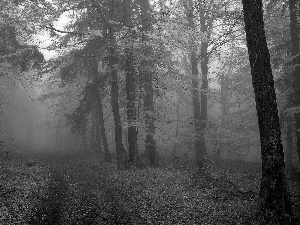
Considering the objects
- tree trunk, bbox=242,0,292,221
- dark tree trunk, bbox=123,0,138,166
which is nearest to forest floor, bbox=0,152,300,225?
tree trunk, bbox=242,0,292,221

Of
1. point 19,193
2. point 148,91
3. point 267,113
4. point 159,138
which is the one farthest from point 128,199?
point 148,91

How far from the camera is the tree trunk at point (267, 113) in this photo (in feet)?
23.0

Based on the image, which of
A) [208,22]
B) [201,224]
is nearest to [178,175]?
[201,224]

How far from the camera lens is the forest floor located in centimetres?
780

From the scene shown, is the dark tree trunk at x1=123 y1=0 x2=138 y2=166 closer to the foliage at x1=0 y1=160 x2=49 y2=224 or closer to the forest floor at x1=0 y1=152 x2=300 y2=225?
the forest floor at x1=0 y1=152 x2=300 y2=225

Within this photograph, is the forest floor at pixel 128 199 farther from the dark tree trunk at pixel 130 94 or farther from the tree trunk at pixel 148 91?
the tree trunk at pixel 148 91

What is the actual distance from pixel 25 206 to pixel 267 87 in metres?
8.24

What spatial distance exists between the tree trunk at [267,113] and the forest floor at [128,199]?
3.10 feet

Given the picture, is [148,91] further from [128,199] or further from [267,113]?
[267,113]

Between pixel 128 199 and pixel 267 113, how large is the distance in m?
5.57

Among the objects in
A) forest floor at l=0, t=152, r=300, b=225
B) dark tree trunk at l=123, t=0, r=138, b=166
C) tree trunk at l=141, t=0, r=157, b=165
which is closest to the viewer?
forest floor at l=0, t=152, r=300, b=225

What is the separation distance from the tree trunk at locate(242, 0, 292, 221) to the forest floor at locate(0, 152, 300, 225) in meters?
0.94

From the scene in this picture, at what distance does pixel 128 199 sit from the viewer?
9609 mm

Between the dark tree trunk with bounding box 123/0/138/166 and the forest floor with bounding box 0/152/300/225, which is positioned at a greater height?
the dark tree trunk with bounding box 123/0/138/166
